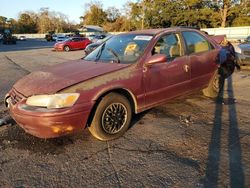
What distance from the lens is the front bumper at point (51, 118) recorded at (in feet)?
11.7

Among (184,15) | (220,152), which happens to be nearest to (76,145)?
(220,152)

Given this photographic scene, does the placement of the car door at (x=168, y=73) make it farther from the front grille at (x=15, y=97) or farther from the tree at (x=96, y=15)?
the tree at (x=96, y=15)

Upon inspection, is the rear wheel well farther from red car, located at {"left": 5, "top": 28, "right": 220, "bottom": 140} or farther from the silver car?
the silver car

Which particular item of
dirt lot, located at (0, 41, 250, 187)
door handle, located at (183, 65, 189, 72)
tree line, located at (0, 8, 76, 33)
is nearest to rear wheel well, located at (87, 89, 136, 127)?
dirt lot, located at (0, 41, 250, 187)

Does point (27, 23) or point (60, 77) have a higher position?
point (27, 23)

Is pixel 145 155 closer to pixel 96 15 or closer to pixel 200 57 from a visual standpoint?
pixel 200 57

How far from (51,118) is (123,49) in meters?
1.97

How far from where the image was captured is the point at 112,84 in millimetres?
3998

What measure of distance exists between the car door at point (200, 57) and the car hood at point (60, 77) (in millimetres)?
1671

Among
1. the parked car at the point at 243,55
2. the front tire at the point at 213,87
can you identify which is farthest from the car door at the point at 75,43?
the front tire at the point at 213,87

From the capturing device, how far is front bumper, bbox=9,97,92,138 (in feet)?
11.7

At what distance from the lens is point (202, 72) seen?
18.4 feet

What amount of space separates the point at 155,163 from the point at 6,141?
7.64 ft

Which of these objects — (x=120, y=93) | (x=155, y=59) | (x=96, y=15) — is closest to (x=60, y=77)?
(x=120, y=93)
